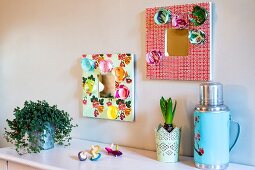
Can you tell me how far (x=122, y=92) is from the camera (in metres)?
1.70

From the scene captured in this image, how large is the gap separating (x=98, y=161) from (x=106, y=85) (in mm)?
462

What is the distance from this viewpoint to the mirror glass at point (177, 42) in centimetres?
149

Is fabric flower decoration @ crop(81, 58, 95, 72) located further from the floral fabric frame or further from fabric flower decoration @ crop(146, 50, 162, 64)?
fabric flower decoration @ crop(146, 50, 162, 64)

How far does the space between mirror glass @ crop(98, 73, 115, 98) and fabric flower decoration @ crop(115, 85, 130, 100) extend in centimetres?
A: 4

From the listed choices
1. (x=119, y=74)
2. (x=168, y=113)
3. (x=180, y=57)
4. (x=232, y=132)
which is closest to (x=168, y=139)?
(x=168, y=113)

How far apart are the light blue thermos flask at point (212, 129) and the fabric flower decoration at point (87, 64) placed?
0.68m

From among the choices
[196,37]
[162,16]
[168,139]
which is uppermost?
[162,16]

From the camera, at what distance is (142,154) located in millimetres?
1556

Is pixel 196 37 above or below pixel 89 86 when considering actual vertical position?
above

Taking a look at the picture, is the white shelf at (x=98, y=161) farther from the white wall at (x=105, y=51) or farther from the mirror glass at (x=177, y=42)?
the mirror glass at (x=177, y=42)

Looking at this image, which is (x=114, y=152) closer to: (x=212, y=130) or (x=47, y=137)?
(x=47, y=137)

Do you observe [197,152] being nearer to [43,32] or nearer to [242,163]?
[242,163]

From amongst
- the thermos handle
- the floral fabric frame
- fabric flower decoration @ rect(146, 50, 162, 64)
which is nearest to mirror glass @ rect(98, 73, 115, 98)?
the floral fabric frame

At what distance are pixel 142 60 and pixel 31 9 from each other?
36.2 inches
